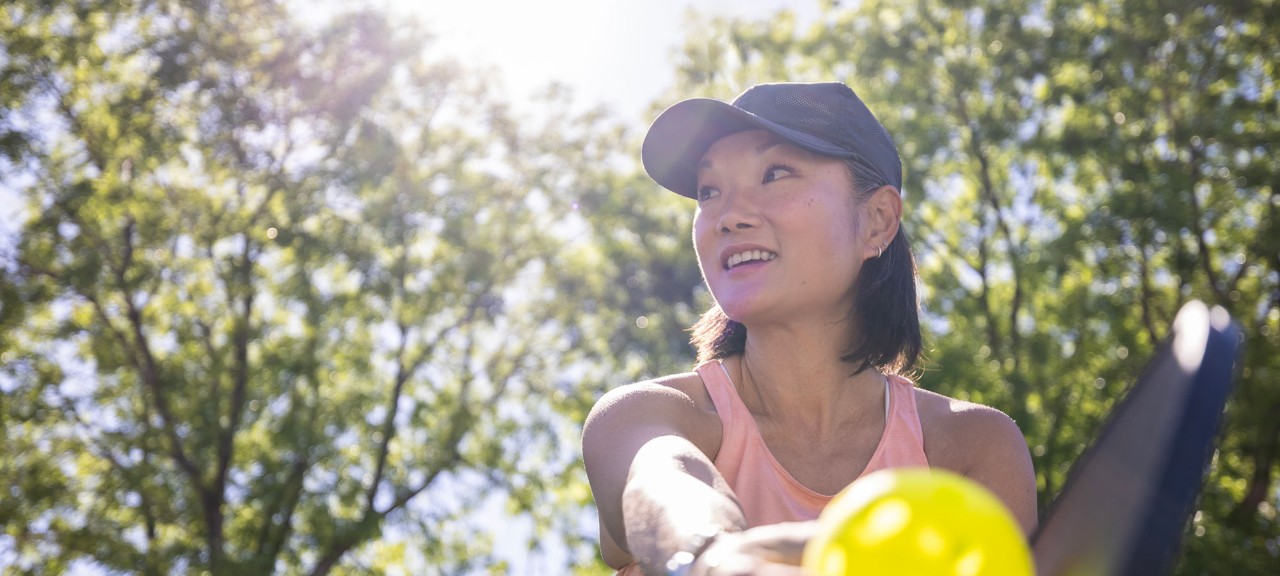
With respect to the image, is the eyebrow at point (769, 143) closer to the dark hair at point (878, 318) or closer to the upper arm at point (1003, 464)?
the dark hair at point (878, 318)

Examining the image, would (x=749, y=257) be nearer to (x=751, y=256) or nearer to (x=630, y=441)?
(x=751, y=256)

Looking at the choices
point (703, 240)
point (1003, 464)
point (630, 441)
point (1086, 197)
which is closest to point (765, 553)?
point (630, 441)

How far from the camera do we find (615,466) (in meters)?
2.19

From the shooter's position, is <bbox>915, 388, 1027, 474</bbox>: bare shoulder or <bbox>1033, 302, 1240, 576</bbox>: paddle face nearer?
<bbox>1033, 302, 1240, 576</bbox>: paddle face

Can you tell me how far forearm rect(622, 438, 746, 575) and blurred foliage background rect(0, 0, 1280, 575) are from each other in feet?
44.9

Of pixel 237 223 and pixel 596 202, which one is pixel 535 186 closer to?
pixel 596 202

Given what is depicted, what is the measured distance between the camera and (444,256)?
68.5ft

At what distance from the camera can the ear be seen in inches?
123

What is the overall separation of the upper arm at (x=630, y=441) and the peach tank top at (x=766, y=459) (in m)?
0.11

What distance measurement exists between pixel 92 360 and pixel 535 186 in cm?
890

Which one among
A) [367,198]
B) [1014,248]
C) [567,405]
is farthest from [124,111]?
[1014,248]

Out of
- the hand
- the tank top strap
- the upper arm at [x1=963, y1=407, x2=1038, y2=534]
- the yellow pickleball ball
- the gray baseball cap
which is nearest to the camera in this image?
the yellow pickleball ball

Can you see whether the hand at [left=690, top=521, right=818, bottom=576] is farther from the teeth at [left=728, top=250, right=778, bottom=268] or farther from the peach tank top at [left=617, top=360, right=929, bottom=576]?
the teeth at [left=728, top=250, right=778, bottom=268]

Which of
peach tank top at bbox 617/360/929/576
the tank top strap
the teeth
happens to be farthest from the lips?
the tank top strap
